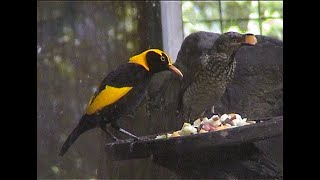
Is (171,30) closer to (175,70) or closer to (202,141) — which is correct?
(175,70)

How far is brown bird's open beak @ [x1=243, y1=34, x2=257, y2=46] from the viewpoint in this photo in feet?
5.97

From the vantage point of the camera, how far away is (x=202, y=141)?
5.63 feet

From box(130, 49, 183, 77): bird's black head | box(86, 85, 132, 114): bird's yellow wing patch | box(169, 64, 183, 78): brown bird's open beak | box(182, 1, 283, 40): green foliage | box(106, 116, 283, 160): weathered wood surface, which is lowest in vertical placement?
box(106, 116, 283, 160): weathered wood surface

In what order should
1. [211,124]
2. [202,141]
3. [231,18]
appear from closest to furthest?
[202,141] → [211,124] → [231,18]

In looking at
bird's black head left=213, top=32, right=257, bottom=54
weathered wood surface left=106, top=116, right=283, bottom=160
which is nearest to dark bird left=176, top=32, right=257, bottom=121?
bird's black head left=213, top=32, right=257, bottom=54

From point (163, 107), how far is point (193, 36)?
0.18 metres

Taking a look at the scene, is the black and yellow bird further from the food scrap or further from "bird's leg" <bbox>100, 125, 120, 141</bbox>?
the food scrap

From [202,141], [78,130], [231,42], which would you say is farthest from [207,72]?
[78,130]

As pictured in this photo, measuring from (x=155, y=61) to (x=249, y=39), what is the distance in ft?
0.81

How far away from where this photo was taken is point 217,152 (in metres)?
1.73

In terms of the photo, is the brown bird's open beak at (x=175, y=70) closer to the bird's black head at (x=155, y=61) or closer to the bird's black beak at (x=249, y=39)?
the bird's black head at (x=155, y=61)

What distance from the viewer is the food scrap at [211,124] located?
1778 mm
